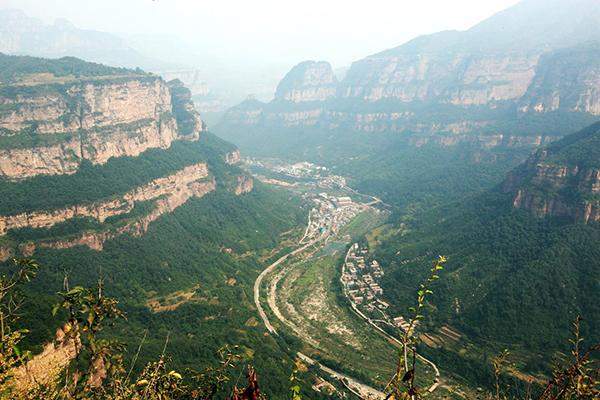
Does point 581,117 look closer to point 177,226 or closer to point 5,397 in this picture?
point 177,226

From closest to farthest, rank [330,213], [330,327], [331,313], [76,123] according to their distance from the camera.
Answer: [330,327] → [331,313] → [76,123] → [330,213]

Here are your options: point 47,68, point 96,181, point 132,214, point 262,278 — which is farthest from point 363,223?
point 47,68

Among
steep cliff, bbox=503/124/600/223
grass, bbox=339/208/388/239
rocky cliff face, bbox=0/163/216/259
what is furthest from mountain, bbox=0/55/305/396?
steep cliff, bbox=503/124/600/223

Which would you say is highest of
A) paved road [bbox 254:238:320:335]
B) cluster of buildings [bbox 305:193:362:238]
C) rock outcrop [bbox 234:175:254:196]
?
rock outcrop [bbox 234:175:254:196]

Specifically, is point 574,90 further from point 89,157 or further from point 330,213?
point 89,157

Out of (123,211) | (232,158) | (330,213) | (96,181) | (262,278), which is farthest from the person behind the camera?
(232,158)

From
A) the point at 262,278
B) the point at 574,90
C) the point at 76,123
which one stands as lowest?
the point at 262,278

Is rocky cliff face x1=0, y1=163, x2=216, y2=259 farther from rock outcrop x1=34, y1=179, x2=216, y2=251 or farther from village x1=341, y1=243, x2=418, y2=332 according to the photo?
village x1=341, y1=243, x2=418, y2=332
